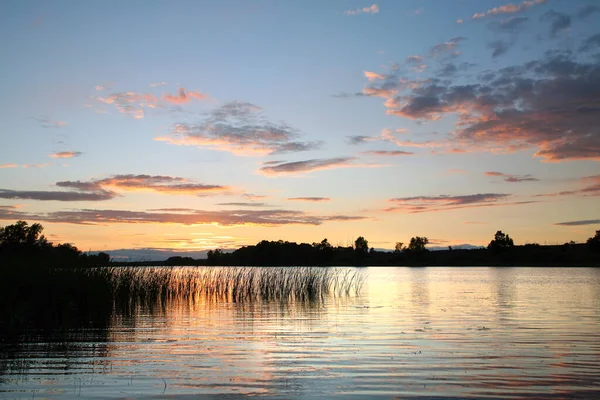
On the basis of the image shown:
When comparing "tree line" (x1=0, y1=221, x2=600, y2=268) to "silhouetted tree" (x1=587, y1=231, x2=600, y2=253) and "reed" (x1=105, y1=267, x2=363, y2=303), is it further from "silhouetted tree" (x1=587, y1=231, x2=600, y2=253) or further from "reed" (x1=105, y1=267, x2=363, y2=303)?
"reed" (x1=105, y1=267, x2=363, y2=303)

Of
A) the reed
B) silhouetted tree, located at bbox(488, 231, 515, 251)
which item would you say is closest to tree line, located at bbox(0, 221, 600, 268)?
silhouetted tree, located at bbox(488, 231, 515, 251)

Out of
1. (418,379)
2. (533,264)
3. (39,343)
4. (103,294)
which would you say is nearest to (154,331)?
(39,343)

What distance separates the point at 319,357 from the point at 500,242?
14340 centimetres

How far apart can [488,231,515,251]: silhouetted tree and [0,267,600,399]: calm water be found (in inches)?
4996

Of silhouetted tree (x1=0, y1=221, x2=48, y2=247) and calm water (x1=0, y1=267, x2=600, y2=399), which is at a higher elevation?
silhouetted tree (x1=0, y1=221, x2=48, y2=247)

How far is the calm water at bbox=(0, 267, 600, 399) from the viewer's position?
8.84 m

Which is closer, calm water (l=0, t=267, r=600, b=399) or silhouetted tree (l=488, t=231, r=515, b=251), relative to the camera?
calm water (l=0, t=267, r=600, b=399)

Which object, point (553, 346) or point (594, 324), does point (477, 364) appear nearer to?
point (553, 346)

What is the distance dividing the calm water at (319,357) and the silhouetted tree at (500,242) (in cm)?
12690

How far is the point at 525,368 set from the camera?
10438 mm

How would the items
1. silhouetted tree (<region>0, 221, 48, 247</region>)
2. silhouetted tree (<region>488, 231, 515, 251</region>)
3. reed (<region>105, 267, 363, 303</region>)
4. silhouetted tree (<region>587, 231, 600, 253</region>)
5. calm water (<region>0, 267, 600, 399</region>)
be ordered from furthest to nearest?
silhouetted tree (<region>488, 231, 515, 251</region>), silhouetted tree (<region>587, 231, 600, 253</region>), silhouetted tree (<region>0, 221, 48, 247</region>), reed (<region>105, 267, 363, 303</region>), calm water (<region>0, 267, 600, 399</region>)

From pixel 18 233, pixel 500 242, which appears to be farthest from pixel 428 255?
pixel 18 233

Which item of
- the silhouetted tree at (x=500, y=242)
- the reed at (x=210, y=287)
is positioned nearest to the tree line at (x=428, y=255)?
the silhouetted tree at (x=500, y=242)

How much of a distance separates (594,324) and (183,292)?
19.4 metres
